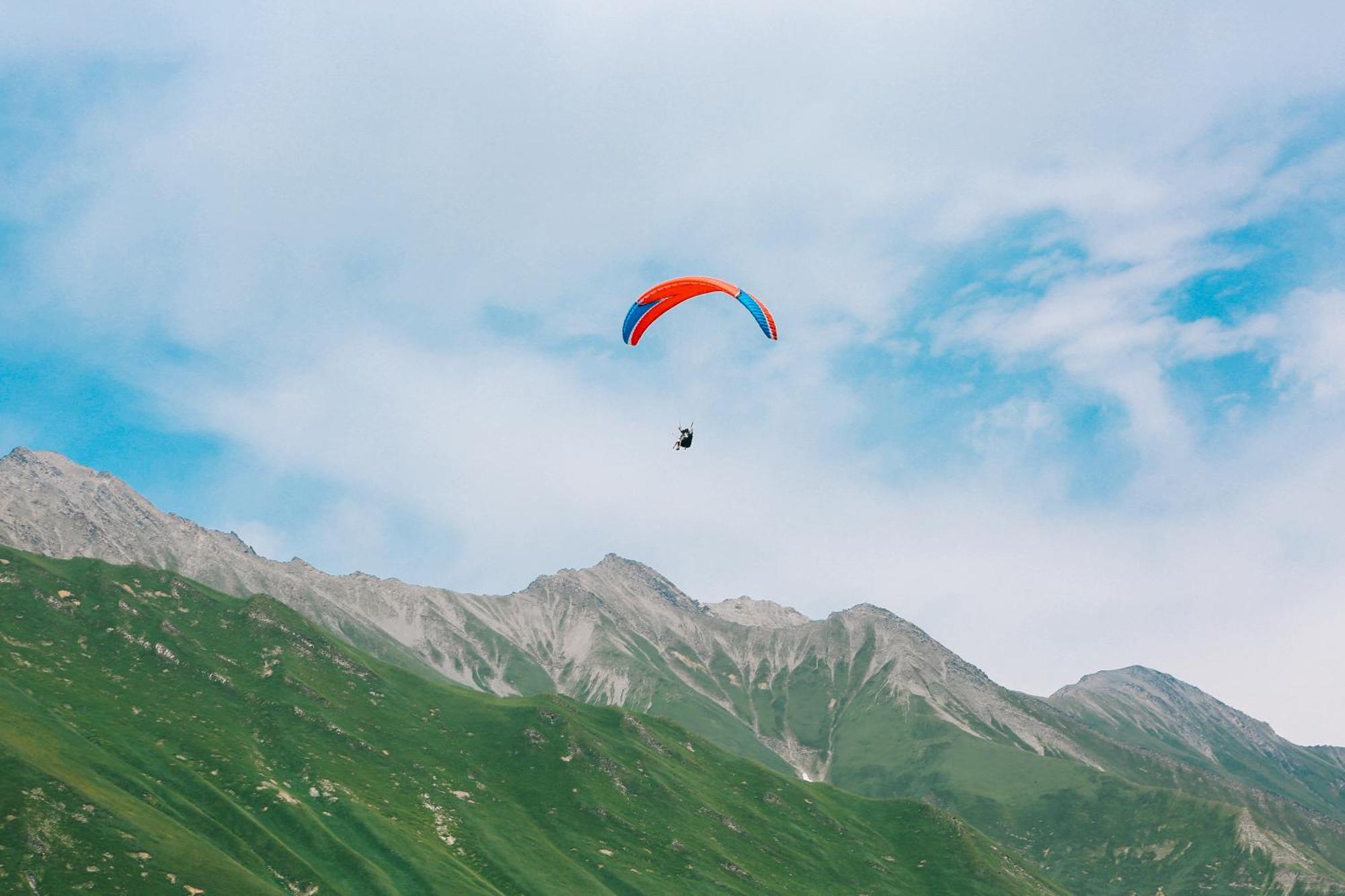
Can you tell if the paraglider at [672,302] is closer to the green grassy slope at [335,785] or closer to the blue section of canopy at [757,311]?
the blue section of canopy at [757,311]

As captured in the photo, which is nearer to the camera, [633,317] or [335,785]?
[633,317]

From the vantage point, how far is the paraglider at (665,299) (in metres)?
85.7

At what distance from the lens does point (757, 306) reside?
84062 millimetres

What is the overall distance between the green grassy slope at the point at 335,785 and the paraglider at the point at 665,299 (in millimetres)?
54147

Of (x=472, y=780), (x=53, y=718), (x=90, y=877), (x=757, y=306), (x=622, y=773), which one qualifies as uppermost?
(x=757, y=306)

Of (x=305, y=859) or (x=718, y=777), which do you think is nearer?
(x=305, y=859)

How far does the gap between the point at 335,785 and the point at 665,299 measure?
67.5 m

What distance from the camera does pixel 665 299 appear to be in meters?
89.3

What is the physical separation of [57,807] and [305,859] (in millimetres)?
23693

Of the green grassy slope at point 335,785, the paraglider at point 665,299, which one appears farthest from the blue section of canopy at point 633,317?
the green grassy slope at point 335,785

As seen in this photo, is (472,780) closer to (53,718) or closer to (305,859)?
(305,859)

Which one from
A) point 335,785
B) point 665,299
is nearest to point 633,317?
point 665,299

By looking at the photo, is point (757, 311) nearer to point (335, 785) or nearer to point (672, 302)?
point (672, 302)

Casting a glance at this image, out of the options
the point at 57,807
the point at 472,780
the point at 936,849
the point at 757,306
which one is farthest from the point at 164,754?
the point at 936,849
